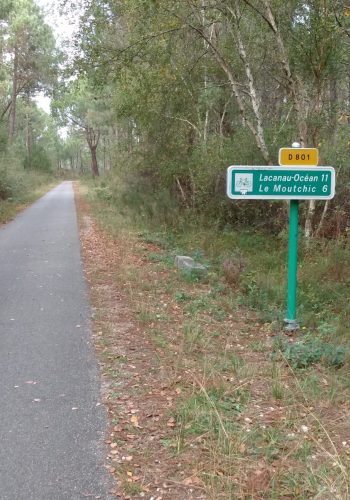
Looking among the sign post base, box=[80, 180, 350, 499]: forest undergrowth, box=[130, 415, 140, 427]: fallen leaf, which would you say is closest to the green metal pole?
the sign post base

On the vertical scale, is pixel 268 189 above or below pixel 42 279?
above

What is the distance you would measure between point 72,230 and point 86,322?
408 inches

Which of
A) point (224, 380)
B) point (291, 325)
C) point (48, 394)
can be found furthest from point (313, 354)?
point (48, 394)

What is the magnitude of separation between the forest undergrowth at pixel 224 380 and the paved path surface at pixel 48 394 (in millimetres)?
209

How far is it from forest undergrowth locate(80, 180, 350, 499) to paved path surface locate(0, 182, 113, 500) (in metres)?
0.21

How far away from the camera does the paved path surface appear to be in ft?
10.9

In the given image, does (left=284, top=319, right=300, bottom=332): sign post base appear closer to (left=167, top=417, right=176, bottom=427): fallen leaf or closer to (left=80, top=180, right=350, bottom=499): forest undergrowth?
(left=80, top=180, right=350, bottom=499): forest undergrowth

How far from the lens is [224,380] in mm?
4777

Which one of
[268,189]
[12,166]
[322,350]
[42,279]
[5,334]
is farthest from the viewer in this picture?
[12,166]

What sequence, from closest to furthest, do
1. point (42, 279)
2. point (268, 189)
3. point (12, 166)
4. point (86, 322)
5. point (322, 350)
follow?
point (322, 350)
point (268, 189)
point (86, 322)
point (42, 279)
point (12, 166)

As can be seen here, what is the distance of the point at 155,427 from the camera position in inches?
159

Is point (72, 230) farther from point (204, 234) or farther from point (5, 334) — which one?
point (5, 334)

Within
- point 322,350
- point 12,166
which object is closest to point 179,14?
point 322,350

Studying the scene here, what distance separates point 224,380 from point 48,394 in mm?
1663
